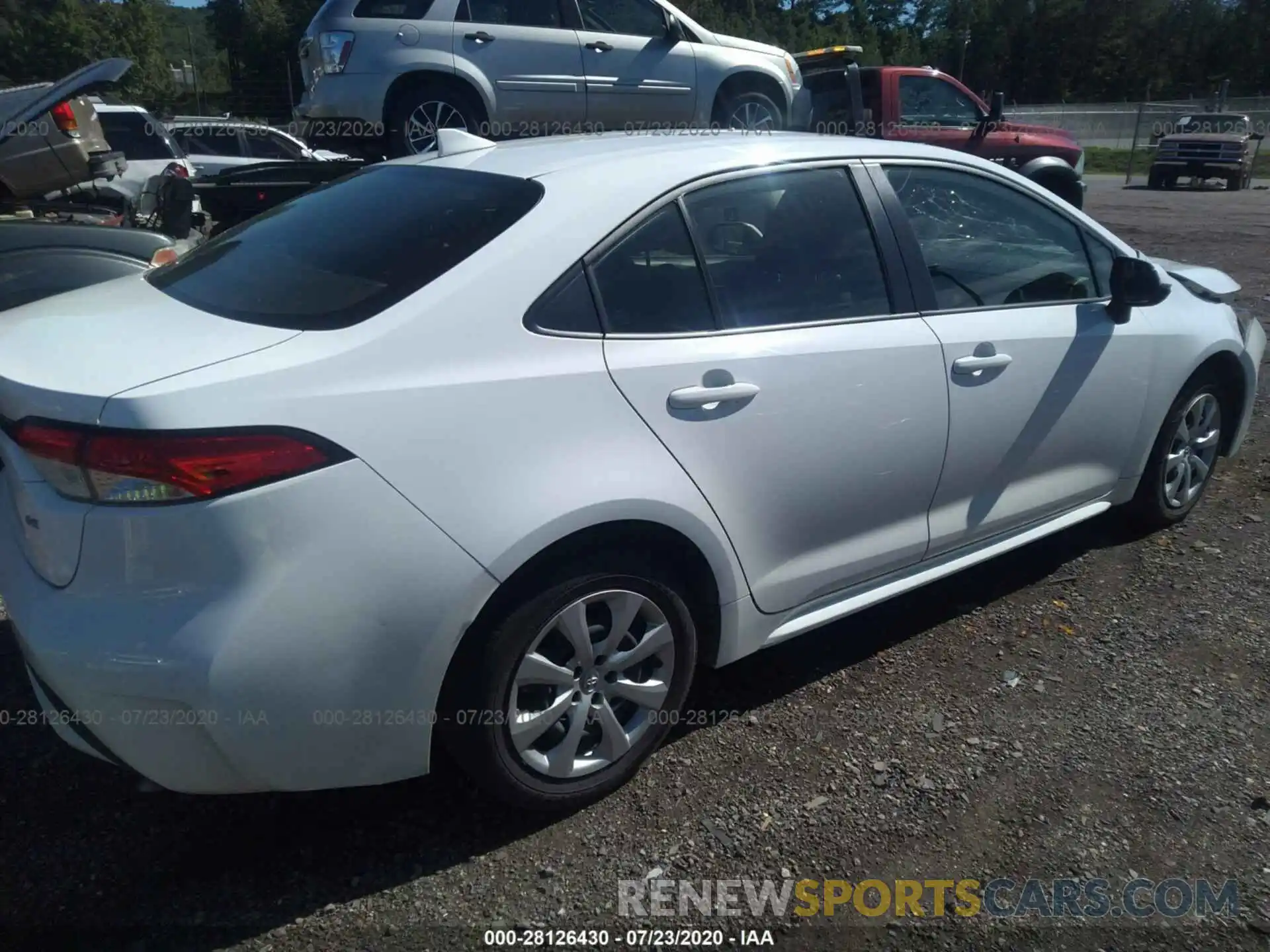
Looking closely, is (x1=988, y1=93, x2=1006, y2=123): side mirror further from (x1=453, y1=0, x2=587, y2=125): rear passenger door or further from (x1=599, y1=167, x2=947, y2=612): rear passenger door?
(x1=599, y1=167, x2=947, y2=612): rear passenger door

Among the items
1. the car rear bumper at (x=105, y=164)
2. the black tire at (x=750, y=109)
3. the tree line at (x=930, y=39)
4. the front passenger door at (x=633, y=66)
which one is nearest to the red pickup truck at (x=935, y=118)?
the black tire at (x=750, y=109)

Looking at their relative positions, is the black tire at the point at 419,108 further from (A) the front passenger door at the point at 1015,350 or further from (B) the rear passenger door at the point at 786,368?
(B) the rear passenger door at the point at 786,368

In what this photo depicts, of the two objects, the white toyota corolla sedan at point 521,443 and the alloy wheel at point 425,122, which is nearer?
the white toyota corolla sedan at point 521,443

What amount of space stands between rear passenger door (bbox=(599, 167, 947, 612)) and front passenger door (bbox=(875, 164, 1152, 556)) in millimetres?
141

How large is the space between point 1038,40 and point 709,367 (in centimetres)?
7343

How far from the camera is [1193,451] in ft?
14.5

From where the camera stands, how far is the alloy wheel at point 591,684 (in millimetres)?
2527

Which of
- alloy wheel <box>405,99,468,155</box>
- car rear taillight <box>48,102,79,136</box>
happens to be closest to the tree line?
alloy wheel <box>405,99,468,155</box>

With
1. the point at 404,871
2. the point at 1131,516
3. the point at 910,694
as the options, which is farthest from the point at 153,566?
the point at 1131,516

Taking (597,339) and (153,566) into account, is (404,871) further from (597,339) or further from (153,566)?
(597,339)

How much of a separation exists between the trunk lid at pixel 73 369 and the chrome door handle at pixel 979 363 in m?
2.04

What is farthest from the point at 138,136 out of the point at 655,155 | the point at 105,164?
the point at 655,155

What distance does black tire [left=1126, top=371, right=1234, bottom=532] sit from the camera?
13.7ft
